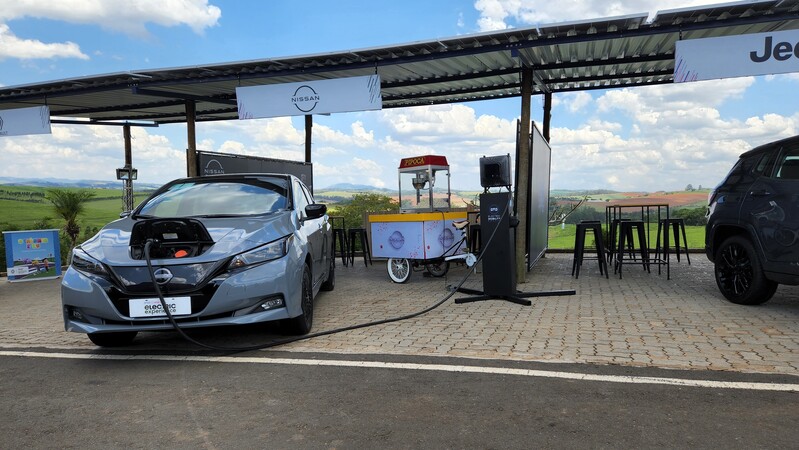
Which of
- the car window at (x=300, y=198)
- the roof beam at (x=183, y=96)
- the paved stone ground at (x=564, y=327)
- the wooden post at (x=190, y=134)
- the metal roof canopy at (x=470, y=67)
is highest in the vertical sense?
the metal roof canopy at (x=470, y=67)

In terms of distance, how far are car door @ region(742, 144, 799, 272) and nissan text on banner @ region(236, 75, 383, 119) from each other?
594 centimetres

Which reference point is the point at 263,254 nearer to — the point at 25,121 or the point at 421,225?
the point at 421,225

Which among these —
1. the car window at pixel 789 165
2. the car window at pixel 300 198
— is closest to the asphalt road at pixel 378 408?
the car window at pixel 300 198

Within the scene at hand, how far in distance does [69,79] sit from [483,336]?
9.84 meters

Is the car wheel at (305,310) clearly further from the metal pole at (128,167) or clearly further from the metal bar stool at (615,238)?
the metal pole at (128,167)

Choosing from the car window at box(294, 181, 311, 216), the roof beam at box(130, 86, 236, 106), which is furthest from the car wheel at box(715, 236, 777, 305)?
the roof beam at box(130, 86, 236, 106)

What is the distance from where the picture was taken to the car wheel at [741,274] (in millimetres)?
6320

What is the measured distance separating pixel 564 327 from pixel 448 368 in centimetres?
195

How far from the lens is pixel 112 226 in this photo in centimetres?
524

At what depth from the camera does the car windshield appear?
5.72 m

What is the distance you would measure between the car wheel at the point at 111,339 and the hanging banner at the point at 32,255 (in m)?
8.63

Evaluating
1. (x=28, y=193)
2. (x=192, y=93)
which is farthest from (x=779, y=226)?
(x=28, y=193)

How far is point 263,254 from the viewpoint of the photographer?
4.79 metres

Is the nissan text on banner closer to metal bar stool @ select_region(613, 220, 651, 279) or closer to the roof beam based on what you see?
the roof beam
